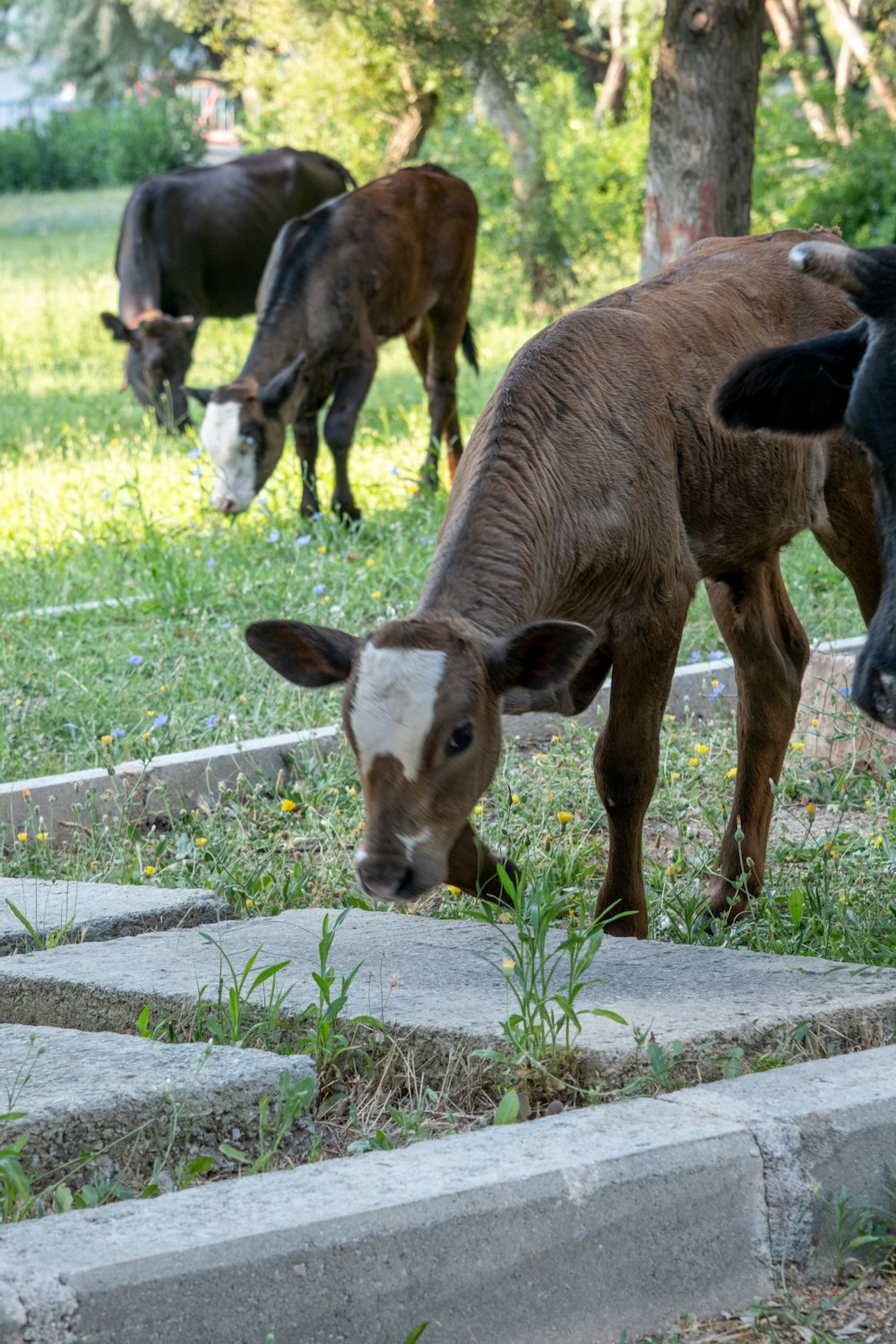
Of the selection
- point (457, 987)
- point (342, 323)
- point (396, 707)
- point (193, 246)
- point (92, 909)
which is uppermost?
point (396, 707)

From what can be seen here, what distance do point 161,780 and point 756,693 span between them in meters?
2.01

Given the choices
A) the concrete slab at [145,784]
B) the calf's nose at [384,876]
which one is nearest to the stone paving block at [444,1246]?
the calf's nose at [384,876]

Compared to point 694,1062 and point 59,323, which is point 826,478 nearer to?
point 694,1062

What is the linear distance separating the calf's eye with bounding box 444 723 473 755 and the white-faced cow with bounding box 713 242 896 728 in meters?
0.88

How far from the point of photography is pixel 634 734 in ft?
14.4

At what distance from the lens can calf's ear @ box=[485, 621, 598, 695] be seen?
3.80 metres

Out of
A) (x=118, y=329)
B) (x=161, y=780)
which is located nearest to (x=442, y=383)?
(x=118, y=329)

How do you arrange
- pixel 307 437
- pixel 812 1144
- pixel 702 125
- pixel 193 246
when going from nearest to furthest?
1. pixel 812 1144
2. pixel 702 125
3. pixel 307 437
4. pixel 193 246

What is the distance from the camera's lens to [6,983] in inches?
145

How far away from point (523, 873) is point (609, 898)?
38cm

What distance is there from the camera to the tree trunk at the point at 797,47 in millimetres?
20688

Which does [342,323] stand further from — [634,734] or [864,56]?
[864,56]

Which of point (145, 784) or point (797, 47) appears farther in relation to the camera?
point (797, 47)

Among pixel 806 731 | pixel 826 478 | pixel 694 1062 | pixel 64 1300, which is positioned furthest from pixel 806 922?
pixel 64 1300
